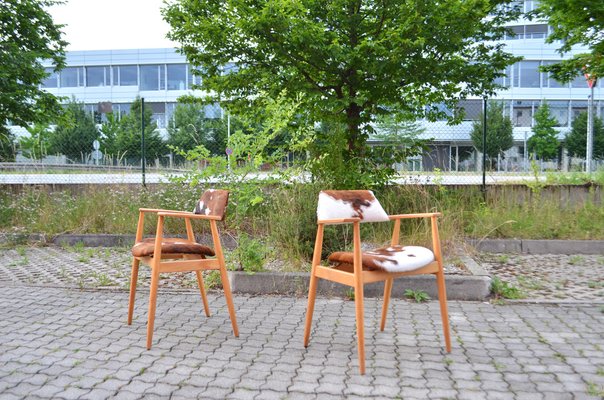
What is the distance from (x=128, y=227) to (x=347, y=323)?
5209mm

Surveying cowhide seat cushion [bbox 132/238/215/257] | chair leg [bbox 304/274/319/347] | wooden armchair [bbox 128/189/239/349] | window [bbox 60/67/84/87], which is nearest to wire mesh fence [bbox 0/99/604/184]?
wooden armchair [bbox 128/189/239/349]

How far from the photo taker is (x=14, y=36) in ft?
33.7

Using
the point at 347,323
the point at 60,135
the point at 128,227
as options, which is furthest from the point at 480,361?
the point at 60,135

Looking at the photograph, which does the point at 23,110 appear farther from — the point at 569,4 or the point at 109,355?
the point at 569,4

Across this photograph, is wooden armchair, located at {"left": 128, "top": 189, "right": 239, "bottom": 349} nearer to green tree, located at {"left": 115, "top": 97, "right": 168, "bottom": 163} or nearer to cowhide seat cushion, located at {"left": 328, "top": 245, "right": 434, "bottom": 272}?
cowhide seat cushion, located at {"left": 328, "top": 245, "right": 434, "bottom": 272}

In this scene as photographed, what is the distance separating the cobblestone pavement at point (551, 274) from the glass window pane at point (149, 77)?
49.5 m

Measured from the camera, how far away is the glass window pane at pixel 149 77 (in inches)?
2044

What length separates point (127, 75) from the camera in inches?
2067

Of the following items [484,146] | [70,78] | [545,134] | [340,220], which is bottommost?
[340,220]

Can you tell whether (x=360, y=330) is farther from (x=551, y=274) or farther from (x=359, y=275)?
(x=551, y=274)

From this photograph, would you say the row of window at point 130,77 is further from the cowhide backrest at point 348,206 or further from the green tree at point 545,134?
the cowhide backrest at point 348,206

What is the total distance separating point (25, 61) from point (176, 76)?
1722 inches

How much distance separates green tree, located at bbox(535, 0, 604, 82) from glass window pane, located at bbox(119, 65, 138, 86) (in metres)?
47.4

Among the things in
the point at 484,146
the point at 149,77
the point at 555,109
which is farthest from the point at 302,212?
the point at 149,77
